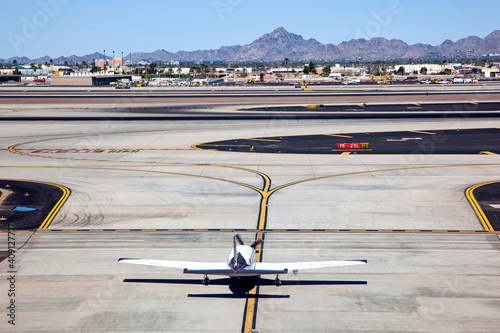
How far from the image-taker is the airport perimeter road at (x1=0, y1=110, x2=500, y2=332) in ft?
79.3

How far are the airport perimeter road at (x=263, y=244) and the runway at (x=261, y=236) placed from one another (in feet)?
0.37

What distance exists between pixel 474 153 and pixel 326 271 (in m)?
43.5

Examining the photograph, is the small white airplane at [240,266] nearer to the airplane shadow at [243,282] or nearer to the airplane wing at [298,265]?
the airplane wing at [298,265]

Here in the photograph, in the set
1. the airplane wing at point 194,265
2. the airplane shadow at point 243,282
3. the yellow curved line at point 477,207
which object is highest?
the airplane wing at point 194,265

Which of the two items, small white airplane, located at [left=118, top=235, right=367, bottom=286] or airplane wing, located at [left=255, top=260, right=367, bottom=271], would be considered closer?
small white airplane, located at [left=118, top=235, right=367, bottom=286]

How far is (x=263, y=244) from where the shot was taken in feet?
111

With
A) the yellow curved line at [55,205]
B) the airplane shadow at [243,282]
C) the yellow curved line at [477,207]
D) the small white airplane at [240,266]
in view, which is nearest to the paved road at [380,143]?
the yellow curved line at [477,207]

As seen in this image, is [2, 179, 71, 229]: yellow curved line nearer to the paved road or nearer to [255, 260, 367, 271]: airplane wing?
[255, 260, 367, 271]: airplane wing

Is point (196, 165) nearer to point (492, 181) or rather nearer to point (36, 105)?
point (492, 181)

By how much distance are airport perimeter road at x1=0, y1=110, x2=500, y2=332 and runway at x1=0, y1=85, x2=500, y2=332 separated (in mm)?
112

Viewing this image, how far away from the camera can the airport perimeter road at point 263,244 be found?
24.2m

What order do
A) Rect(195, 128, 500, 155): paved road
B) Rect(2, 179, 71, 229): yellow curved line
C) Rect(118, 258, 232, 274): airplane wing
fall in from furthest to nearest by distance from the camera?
Rect(195, 128, 500, 155): paved road
Rect(2, 179, 71, 229): yellow curved line
Rect(118, 258, 232, 274): airplane wing

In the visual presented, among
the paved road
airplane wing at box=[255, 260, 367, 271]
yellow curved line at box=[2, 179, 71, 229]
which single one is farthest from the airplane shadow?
the paved road

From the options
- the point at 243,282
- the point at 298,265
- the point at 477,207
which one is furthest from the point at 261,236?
the point at 477,207
